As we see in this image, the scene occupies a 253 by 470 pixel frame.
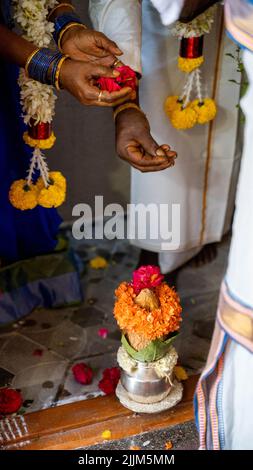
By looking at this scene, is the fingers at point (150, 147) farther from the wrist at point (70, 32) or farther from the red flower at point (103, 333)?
the red flower at point (103, 333)

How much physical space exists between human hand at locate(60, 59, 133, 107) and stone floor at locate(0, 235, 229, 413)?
106 cm

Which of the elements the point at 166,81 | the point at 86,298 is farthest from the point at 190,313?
the point at 166,81

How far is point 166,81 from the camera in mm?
2594

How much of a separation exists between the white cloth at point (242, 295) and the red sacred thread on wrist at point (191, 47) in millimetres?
936

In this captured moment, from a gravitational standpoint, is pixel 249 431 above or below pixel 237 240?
below

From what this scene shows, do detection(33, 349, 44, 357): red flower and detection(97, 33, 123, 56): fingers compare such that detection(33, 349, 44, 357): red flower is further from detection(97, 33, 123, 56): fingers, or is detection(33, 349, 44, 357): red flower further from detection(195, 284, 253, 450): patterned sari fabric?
detection(97, 33, 123, 56): fingers

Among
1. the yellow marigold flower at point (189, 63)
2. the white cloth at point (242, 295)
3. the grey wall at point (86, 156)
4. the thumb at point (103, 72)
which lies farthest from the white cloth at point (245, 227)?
the grey wall at point (86, 156)

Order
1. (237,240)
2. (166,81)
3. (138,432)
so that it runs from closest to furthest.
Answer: (237,240) < (138,432) < (166,81)

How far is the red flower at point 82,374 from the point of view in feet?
8.18

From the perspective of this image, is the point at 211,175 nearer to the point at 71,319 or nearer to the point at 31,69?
the point at 71,319

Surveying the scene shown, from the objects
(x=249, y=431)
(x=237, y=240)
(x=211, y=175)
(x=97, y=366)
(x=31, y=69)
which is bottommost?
(x=97, y=366)

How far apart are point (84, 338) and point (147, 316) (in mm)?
655

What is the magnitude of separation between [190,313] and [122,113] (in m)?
1.05

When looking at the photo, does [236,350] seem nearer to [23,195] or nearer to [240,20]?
[240,20]
